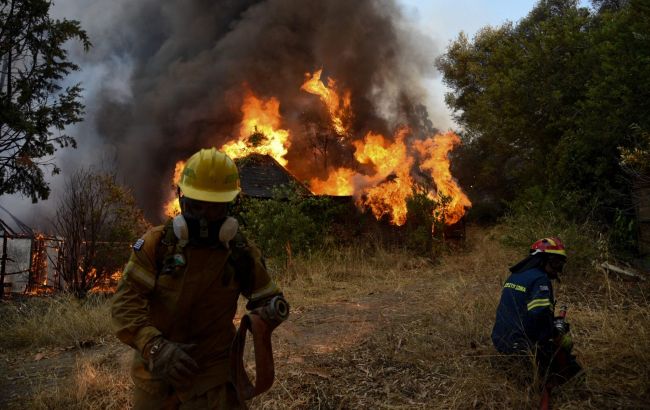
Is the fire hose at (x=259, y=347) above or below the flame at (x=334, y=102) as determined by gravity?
below

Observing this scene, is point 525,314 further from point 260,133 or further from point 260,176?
point 260,133

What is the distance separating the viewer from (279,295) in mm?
2496

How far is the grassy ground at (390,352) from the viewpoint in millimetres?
3734

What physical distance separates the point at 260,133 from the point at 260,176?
12.1ft

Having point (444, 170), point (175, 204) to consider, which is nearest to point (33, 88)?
point (175, 204)

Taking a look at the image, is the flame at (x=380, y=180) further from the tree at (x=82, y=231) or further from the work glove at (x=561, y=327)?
the work glove at (x=561, y=327)

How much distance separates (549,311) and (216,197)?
2644mm

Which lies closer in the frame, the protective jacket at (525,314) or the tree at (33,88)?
the protective jacket at (525,314)

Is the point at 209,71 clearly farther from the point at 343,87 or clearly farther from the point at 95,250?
the point at 95,250

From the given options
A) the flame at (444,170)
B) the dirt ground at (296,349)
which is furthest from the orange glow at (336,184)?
the dirt ground at (296,349)

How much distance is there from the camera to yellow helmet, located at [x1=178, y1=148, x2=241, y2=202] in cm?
235

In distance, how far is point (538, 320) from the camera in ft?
11.8

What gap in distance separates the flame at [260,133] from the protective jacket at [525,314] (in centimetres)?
1343

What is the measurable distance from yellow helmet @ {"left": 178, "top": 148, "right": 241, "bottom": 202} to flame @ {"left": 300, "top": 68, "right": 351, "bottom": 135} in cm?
1782
